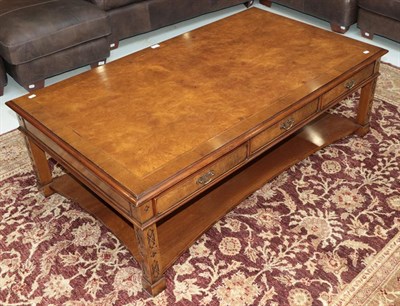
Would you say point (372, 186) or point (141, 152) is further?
point (372, 186)

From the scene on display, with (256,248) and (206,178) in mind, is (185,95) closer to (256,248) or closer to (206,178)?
(206,178)

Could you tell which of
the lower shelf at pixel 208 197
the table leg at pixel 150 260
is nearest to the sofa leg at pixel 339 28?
the lower shelf at pixel 208 197

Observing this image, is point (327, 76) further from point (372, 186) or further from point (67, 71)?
point (67, 71)

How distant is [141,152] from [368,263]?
104 centimetres

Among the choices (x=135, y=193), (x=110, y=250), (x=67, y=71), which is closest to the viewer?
(x=135, y=193)

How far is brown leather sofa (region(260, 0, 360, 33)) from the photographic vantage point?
12.6 ft

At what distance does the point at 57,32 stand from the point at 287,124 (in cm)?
175

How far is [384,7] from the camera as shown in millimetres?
3625

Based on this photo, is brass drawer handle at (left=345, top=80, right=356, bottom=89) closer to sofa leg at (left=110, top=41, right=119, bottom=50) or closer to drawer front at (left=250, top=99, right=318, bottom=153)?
drawer front at (left=250, top=99, right=318, bottom=153)

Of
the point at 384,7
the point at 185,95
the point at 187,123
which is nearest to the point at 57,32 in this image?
the point at 185,95

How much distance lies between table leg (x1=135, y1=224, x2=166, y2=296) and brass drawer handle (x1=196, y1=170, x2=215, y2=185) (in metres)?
0.23

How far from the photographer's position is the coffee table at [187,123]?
6.19ft

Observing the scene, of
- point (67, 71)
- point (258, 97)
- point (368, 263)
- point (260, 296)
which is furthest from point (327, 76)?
point (67, 71)

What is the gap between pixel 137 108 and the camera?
218 centimetres
